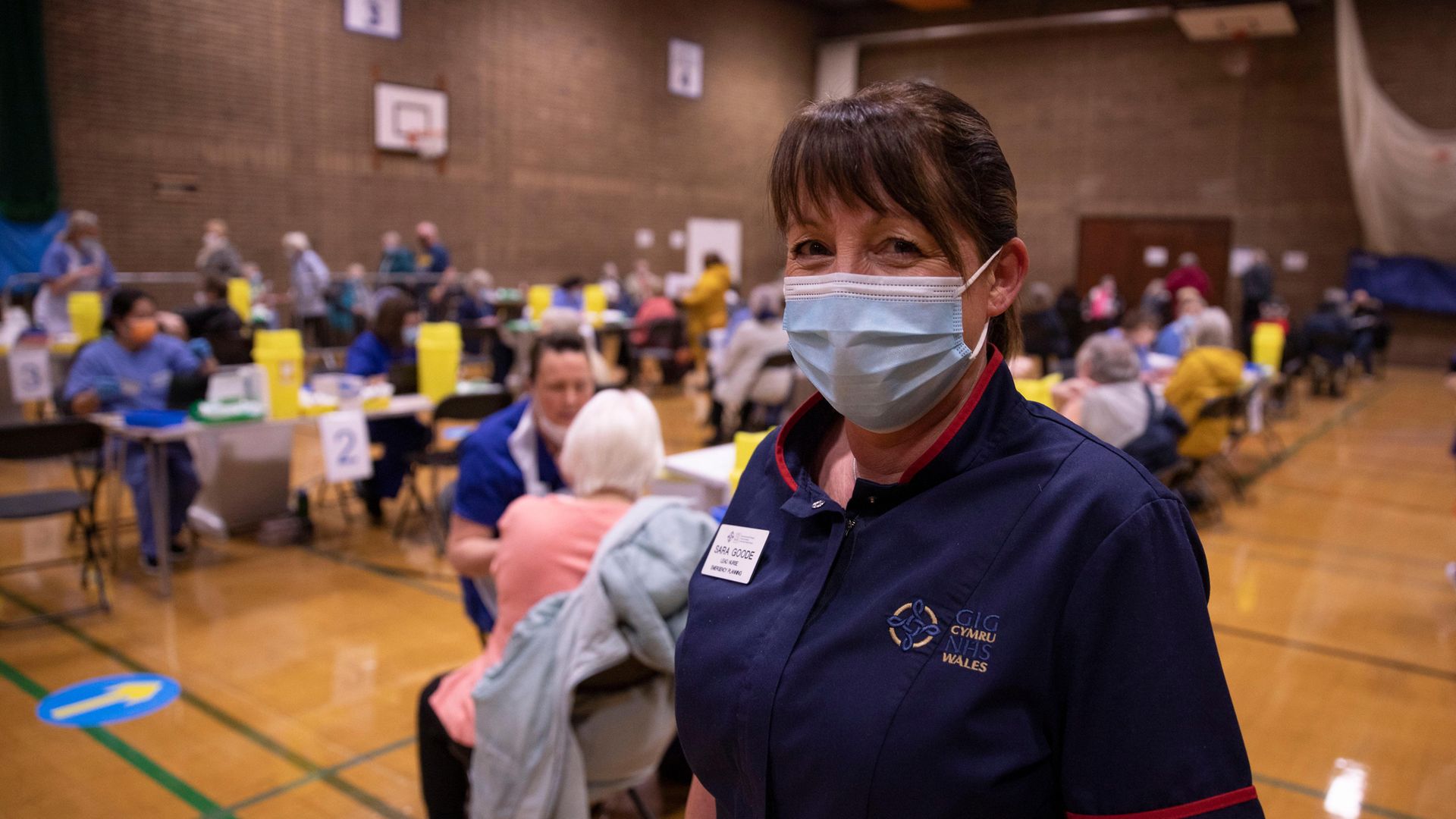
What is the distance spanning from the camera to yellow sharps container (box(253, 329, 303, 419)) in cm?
524

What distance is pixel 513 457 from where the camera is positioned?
3.15 m

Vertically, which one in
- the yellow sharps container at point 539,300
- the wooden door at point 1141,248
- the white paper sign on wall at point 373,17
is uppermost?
the white paper sign on wall at point 373,17

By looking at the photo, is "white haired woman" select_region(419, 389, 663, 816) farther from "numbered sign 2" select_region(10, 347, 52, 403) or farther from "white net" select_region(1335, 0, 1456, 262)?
"white net" select_region(1335, 0, 1456, 262)

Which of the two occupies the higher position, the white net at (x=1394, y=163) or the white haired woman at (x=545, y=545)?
the white net at (x=1394, y=163)

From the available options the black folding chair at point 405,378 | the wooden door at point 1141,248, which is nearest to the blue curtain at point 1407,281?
→ the wooden door at point 1141,248

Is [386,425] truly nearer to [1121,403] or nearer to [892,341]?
[1121,403]

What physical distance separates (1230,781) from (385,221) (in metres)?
14.3

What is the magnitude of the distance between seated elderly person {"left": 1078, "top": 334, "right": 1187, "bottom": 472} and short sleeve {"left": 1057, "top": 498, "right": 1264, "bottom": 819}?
4.46 meters

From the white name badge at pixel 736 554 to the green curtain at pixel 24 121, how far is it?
12.4 m

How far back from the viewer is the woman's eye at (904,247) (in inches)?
39.0

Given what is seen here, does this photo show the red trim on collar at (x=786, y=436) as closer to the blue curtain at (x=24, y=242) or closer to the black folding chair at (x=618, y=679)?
the black folding chair at (x=618, y=679)

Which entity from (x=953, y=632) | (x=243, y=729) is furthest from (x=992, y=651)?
(x=243, y=729)

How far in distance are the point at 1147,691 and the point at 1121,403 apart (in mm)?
Result: 4711

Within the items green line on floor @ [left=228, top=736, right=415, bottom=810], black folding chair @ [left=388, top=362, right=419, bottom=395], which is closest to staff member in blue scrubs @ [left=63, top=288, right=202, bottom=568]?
black folding chair @ [left=388, top=362, right=419, bottom=395]
